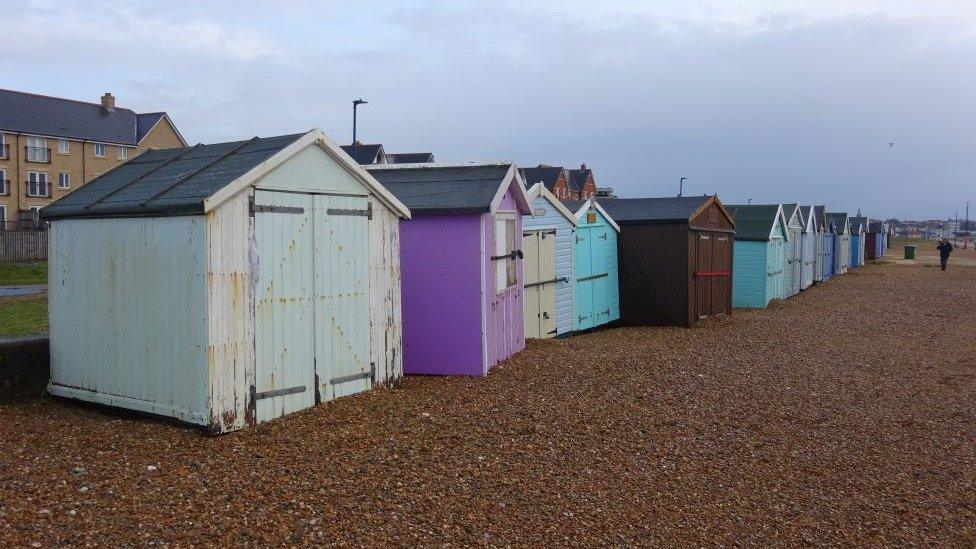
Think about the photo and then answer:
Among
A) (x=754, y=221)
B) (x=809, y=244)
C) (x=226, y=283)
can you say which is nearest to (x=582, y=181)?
(x=809, y=244)

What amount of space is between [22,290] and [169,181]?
1964 centimetres

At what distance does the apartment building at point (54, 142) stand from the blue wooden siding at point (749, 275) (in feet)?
144

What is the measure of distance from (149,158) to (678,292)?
39.4 feet

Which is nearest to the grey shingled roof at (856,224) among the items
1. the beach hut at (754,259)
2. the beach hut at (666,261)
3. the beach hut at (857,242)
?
the beach hut at (857,242)

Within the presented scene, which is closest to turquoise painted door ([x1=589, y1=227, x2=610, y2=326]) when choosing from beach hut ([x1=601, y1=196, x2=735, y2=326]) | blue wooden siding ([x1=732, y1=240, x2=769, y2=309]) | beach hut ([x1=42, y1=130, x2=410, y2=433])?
beach hut ([x1=601, y1=196, x2=735, y2=326])

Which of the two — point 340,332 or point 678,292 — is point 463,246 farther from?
point 678,292

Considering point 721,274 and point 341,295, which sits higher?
point 341,295

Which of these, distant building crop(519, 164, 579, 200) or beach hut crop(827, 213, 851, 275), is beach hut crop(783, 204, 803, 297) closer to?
beach hut crop(827, 213, 851, 275)

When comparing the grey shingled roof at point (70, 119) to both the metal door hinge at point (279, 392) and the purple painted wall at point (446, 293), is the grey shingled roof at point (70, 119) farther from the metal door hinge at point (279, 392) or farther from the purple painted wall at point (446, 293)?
the metal door hinge at point (279, 392)

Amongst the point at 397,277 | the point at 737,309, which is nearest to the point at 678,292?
the point at 737,309

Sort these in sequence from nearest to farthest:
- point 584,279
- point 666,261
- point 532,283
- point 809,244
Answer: point 532,283
point 584,279
point 666,261
point 809,244

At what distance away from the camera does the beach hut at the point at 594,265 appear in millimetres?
16922

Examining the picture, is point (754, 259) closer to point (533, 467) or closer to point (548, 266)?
point (548, 266)

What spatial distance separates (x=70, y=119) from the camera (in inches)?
2317
